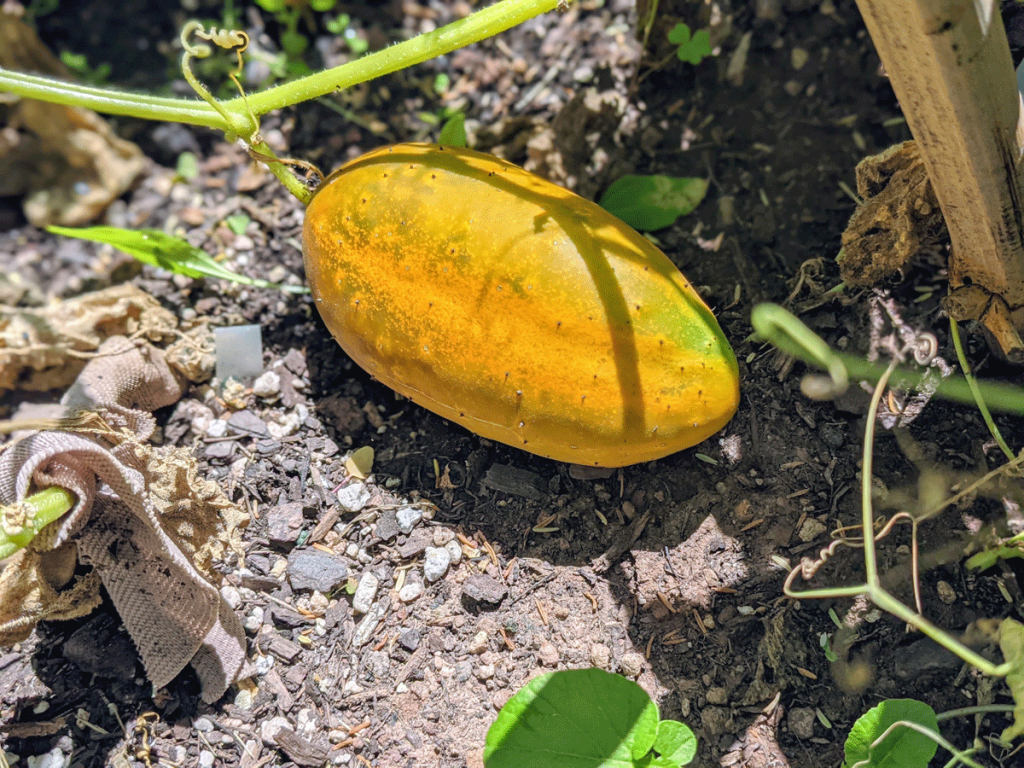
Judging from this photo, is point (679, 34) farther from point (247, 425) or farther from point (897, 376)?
point (247, 425)

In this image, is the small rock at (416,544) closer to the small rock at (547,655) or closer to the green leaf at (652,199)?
the small rock at (547,655)

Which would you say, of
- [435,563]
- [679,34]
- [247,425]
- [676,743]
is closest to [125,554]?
[247,425]

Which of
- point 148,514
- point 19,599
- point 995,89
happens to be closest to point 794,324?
point 995,89

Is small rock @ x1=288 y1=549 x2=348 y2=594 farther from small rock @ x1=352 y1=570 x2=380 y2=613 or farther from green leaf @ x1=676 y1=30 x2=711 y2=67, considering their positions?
green leaf @ x1=676 y1=30 x2=711 y2=67

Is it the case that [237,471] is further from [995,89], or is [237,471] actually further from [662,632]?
[995,89]

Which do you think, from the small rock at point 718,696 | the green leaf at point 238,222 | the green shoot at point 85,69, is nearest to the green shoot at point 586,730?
the small rock at point 718,696

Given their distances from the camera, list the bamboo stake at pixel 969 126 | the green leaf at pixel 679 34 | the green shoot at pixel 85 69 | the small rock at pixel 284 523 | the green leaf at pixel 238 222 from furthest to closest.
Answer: the green shoot at pixel 85 69 < the green leaf at pixel 238 222 < the green leaf at pixel 679 34 < the small rock at pixel 284 523 < the bamboo stake at pixel 969 126
